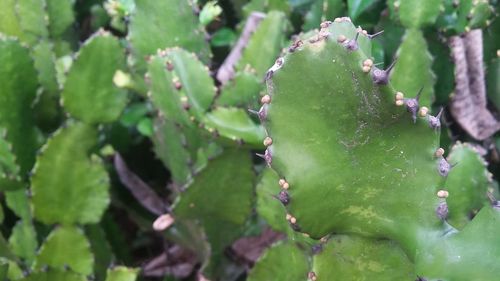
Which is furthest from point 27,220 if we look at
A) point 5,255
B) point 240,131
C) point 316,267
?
point 316,267

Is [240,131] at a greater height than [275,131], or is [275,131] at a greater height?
[275,131]

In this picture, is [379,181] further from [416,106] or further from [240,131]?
[240,131]

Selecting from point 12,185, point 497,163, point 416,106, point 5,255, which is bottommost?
point 497,163

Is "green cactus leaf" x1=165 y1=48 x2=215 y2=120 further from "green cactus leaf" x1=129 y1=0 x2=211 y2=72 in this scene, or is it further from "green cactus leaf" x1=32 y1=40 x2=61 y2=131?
"green cactus leaf" x1=32 y1=40 x2=61 y2=131

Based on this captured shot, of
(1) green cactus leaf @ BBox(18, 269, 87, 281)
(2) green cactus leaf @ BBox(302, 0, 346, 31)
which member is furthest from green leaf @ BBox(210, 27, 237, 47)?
(1) green cactus leaf @ BBox(18, 269, 87, 281)

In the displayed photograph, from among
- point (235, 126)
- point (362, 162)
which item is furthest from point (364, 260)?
point (235, 126)

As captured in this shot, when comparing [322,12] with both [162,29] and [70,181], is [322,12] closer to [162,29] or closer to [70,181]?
[162,29]

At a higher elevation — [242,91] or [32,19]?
[32,19]
